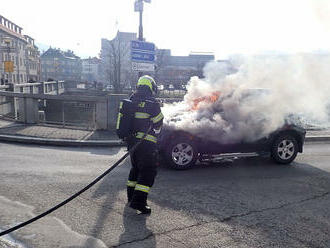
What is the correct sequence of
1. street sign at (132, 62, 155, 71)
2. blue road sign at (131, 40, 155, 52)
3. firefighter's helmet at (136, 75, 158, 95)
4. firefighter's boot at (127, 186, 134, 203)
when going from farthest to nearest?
street sign at (132, 62, 155, 71) < blue road sign at (131, 40, 155, 52) < firefighter's boot at (127, 186, 134, 203) < firefighter's helmet at (136, 75, 158, 95)

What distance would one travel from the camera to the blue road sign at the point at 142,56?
10628 millimetres

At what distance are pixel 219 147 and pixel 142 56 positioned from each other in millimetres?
5272

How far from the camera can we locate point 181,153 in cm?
658

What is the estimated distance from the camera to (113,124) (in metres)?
11.2

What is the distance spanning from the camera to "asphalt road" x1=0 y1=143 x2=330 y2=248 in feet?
11.9

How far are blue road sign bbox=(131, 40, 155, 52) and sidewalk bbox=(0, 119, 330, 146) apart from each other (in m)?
3.06

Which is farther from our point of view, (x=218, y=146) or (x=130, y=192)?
(x=218, y=146)

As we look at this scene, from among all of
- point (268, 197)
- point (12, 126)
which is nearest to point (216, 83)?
point (268, 197)

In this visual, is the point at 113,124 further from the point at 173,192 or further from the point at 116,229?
the point at 116,229

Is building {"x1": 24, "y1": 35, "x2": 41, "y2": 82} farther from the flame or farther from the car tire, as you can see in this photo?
the car tire

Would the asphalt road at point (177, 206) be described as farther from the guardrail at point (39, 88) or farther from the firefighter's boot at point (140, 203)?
the guardrail at point (39, 88)

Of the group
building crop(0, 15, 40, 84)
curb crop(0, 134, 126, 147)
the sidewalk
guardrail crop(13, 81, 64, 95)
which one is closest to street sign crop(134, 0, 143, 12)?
the sidewalk

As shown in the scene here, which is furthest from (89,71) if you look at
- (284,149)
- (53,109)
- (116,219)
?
(116,219)

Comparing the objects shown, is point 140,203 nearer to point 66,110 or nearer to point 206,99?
point 206,99
